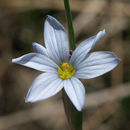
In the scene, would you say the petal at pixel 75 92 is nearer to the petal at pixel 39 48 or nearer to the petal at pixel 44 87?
the petal at pixel 44 87

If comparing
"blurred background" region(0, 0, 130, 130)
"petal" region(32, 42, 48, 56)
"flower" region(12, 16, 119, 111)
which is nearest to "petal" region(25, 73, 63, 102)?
"flower" region(12, 16, 119, 111)

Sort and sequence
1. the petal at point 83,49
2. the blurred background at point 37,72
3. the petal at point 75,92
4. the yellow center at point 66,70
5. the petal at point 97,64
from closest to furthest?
the petal at point 75,92 < the petal at point 97,64 < the petal at point 83,49 < the yellow center at point 66,70 < the blurred background at point 37,72

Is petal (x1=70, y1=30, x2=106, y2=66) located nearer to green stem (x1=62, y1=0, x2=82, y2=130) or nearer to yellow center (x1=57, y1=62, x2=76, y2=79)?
green stem (x1=62, y1=0, x2=82, y2=130)

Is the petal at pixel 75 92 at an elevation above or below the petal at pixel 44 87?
below

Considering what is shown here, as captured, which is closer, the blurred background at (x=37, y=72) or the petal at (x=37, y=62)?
the petal at (x=37, y=62)

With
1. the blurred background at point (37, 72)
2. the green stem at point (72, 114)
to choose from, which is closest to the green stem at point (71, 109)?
the green stem at point (72, 114)

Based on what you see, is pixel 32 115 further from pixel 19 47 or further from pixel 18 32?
pixel 18 32

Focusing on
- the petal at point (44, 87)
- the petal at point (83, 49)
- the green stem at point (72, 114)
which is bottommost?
the green stem at point (72, 114)

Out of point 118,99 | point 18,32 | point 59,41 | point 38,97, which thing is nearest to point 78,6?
point 18,32
